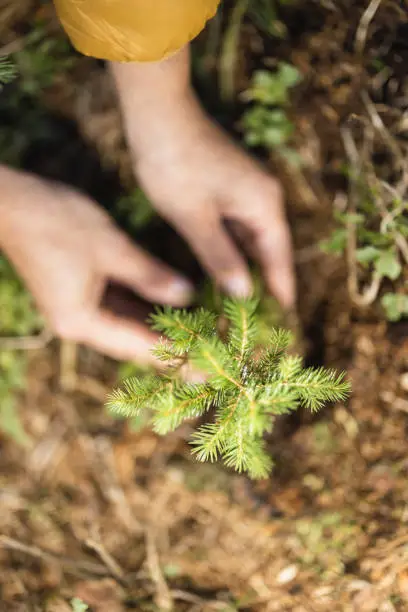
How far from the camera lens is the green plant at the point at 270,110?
203cm

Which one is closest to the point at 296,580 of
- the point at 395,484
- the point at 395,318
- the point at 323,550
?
the point at 323,550

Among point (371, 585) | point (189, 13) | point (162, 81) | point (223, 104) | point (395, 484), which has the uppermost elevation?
point (189, 13)

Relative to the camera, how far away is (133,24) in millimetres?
1328

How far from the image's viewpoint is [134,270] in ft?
7.13

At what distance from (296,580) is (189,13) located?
1.69 m

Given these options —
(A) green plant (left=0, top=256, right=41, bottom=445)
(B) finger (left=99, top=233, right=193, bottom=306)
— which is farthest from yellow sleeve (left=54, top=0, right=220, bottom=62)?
(A) green plant (left=0, top=256, right=41, bottom=445)

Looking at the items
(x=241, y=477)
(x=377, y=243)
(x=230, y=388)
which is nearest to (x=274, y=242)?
(x=377, y=243)

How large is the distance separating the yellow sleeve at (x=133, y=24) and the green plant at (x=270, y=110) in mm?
684

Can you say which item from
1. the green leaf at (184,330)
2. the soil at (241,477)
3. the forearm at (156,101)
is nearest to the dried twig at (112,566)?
the soil at (241,477)

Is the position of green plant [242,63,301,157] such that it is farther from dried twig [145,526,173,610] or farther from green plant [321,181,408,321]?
dried twig [145,526,173,610]

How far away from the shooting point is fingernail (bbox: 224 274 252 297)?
6.83ft

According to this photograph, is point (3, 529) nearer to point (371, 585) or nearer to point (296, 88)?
point (371, 585)

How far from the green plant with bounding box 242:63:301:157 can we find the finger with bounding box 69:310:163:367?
851mm

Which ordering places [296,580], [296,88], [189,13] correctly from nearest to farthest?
[189,13], [296,580], [296,88]
